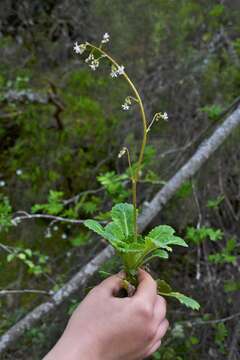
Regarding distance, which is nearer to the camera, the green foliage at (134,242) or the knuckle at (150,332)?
the knuckle at (150,332)

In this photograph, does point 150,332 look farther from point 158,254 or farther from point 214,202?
point 214,202

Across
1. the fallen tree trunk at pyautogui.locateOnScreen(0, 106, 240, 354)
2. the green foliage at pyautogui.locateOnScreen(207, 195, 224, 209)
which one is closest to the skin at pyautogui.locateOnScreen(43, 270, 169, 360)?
the fallen tree trunk at pyautogui.locateOnScreen(0, 106, 240, 354)

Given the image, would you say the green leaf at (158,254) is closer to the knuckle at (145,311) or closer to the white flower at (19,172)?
the knuckle at (145,311)

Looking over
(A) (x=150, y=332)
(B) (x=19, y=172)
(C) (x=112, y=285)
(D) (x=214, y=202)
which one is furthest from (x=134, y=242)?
(B) (x=19, y=172)

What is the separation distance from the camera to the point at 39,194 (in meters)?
3.56

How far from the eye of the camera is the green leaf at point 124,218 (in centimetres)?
152

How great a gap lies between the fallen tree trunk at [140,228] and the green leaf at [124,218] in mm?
674

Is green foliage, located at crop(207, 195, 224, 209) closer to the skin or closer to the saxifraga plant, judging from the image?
the saxifraga plant

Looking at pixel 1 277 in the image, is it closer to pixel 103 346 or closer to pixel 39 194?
pixel 39 194

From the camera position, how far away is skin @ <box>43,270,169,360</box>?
1248mm

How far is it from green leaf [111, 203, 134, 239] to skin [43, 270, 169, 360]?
218 millimetres

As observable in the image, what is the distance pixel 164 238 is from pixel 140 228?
86 cm

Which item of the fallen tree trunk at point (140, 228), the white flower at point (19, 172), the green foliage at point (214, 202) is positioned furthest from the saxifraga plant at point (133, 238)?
the white flower at point (19, 172)

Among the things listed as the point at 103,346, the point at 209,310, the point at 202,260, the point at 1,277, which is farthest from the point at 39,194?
the point at 103,346
